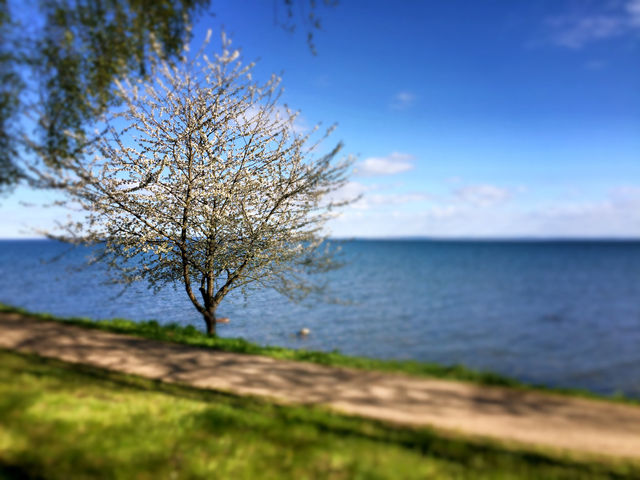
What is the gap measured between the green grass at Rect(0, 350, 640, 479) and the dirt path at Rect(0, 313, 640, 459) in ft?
1.95

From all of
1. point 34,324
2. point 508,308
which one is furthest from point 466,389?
point 508,308

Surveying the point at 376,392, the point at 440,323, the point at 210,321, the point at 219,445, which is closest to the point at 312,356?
the point at 376,392

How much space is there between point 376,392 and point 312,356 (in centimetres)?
269

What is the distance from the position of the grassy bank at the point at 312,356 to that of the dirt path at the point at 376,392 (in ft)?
1.18

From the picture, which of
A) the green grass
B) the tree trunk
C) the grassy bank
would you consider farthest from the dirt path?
the tree trunk

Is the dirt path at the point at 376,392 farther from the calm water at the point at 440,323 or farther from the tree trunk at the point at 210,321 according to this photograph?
the calm water at the point at 440,323

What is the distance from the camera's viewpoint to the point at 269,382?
26.0 feet

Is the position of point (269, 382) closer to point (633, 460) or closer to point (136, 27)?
point (633, 460)

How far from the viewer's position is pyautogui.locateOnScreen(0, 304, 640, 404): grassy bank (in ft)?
26.7

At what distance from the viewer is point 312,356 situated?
32.2 ft

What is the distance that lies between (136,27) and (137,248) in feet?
19.6

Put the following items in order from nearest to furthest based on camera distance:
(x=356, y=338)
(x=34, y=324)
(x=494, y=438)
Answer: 1. (x=494, y=438)
2. (x=34, y=324)
3. (x=356, y=338)

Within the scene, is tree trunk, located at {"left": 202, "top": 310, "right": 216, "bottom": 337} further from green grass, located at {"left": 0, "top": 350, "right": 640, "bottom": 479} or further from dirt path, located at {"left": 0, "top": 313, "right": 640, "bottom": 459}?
green grass, located at {"left": 0, "top": 350, "right": 640, "bottom": 479}

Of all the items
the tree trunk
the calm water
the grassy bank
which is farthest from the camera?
the calm water
